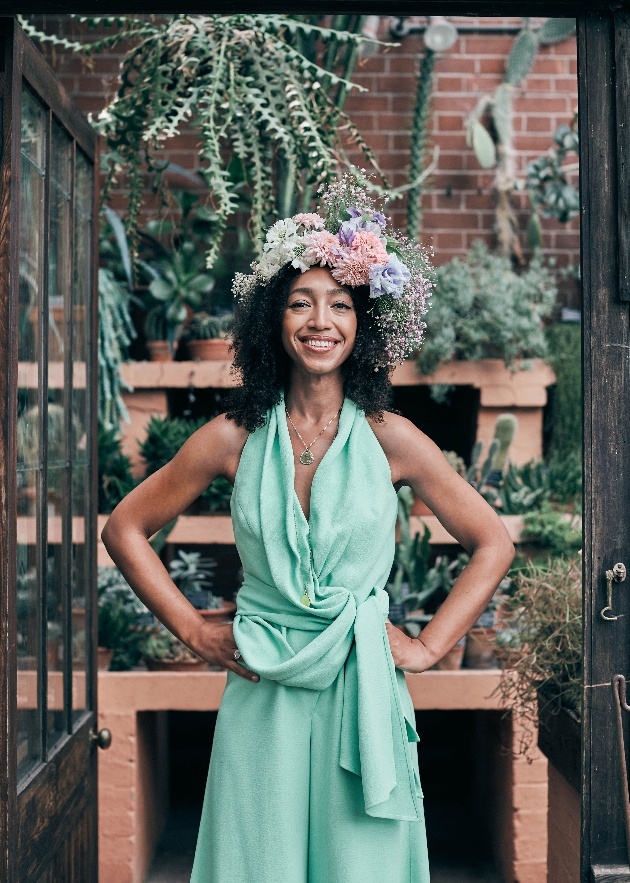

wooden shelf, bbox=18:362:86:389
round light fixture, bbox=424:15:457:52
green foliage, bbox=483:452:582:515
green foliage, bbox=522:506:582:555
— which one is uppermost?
round light fixture, bbox=424:15:457:52

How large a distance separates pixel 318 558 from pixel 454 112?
271 centimetres

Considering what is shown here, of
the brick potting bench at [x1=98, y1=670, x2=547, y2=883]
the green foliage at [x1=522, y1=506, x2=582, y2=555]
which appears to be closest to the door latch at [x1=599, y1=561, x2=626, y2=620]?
the brick potting bench at [x1=98, y1=670, x2=547, y2=883]

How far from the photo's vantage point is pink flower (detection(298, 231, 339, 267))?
2129 mm

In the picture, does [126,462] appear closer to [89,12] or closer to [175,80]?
[175,80]

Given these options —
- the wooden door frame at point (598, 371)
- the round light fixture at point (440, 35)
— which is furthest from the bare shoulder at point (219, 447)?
the round light fixture at point (440, 35)

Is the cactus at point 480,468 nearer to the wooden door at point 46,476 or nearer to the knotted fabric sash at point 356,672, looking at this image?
the wooden door at point 46,476

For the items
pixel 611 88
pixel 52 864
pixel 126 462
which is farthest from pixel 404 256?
pixel 126 462

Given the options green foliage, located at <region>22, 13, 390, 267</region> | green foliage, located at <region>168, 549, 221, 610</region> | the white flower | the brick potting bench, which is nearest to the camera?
the white flower

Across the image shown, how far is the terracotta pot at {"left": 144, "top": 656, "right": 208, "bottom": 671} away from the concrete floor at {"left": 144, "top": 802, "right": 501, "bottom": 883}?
72cm

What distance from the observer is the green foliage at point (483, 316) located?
3.73 metres

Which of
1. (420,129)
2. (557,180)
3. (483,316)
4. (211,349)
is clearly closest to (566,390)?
(483,316)

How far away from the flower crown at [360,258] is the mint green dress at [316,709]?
0.94 ft

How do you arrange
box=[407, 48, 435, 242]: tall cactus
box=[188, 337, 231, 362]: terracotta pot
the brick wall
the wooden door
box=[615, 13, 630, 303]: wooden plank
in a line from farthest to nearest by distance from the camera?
the brick wall < box=[407, 48, 435, 242]: tall cactus < box=[188, 337, 231, 362]: terracotta pot < box=[615, 13, 630, 303]: wooden plank < the wooden door

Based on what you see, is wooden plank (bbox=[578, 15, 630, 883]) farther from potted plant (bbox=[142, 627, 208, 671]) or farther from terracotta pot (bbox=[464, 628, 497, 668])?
potted plant (bbox=[142, 627, 208, 671])
